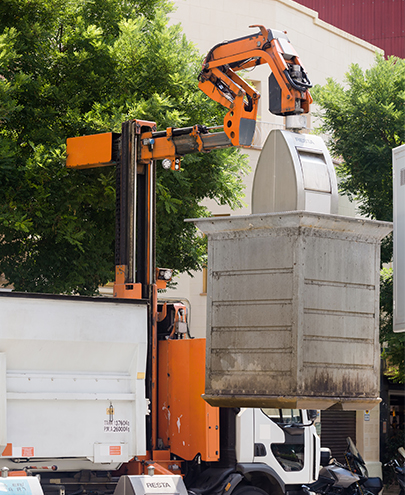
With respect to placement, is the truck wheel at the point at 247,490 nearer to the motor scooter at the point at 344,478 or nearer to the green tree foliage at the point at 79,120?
the motor scooter at the point at 344,478

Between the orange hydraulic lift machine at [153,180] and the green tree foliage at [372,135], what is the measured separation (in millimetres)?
8405

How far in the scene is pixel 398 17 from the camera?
35281 mm

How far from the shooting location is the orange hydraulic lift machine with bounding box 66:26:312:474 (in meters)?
9.31

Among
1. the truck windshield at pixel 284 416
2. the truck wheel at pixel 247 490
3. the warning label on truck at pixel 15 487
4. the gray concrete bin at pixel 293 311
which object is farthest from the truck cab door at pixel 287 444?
the warning label on truck at pixel 15 487

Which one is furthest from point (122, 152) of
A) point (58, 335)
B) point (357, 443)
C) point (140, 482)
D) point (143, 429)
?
point (357, 443)

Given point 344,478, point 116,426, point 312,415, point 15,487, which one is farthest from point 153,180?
point 344,478

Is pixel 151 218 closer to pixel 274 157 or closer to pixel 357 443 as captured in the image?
pixel 274 157

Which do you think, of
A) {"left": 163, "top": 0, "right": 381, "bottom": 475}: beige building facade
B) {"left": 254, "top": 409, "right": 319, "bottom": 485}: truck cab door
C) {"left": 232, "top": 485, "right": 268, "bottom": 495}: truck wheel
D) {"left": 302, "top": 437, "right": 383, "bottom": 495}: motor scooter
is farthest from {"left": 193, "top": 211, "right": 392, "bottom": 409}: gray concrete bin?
{"left": 163, "top": 0, "right": 381, "bottom": 475}: beige building facade

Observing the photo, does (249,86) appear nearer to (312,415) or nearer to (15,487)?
(312,415)

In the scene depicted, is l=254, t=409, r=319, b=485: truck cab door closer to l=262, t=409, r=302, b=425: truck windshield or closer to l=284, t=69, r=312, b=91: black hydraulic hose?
l=262, t=409, r=302, b=425: truck windshield

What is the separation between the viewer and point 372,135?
18.1 metres

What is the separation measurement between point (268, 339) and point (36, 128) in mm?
6631

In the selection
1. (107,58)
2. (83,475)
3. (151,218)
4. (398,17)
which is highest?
(398,17)

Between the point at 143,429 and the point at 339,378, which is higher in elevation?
the point at 339,378
